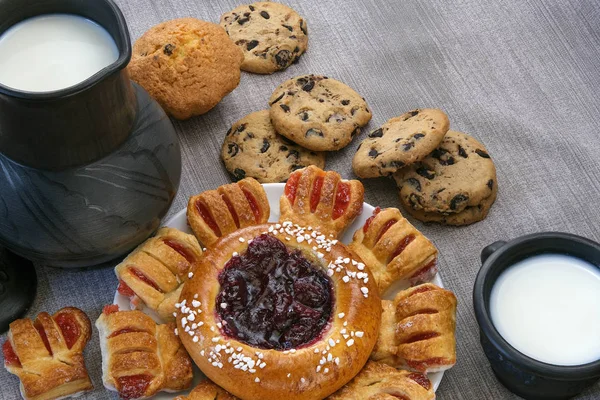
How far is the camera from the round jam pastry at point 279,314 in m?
1.61

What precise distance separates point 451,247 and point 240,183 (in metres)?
0.60

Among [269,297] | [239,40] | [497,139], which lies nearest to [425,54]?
[497,139]

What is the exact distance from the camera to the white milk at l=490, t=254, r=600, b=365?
166 cm

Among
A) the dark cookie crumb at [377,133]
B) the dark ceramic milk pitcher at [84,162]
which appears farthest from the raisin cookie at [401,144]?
the dark ceramic milk pitcher at [84,162]

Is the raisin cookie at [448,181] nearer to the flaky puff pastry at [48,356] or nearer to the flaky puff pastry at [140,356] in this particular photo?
the flaky puff pastry at [140,356]

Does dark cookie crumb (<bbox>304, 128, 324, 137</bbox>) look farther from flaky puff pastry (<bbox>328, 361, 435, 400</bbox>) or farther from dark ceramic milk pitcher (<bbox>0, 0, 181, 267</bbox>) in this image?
flaky puff pastry (<bbox>328, 361, 435, 400</bbox>)

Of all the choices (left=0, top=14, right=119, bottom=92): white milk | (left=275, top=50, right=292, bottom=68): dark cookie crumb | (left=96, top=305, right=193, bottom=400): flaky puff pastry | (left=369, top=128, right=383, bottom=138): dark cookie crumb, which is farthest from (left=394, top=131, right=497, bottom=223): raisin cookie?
(left=0, top=14, right=119, bottom=92): white milk

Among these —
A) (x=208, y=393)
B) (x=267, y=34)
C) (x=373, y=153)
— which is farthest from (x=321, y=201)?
(x=267, y=34)

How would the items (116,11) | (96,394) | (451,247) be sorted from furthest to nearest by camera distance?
(451,247) < (96,394) < (116,11)

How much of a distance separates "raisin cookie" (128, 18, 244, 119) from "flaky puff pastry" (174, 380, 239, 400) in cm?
85

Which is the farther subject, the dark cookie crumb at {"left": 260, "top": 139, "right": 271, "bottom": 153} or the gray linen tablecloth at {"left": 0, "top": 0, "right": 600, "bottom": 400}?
the dark cookie crumb at {"left": 260, "top": 139, "right": 271, "bottom": 153}

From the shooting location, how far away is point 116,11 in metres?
1.54

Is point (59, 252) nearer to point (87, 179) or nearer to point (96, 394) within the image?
point (87, 179)

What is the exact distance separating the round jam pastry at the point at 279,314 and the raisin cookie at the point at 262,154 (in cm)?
37
